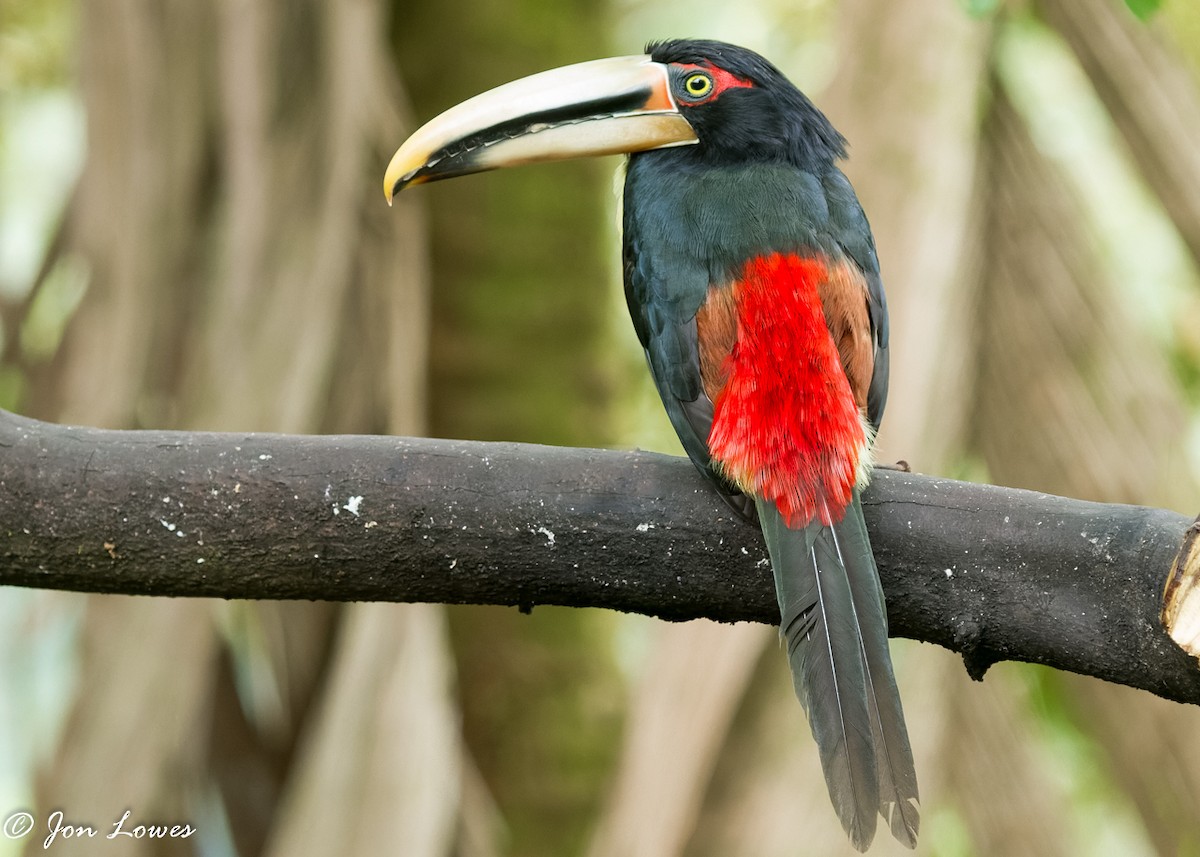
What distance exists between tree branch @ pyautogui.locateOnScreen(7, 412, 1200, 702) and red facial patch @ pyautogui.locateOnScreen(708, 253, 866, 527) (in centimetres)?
8

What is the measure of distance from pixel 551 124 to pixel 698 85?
0.29 metres

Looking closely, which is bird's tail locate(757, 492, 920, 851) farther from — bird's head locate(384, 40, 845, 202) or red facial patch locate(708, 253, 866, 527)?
bird's head locate(384, 40, 845, 202)

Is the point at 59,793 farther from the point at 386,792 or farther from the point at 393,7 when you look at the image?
the point at 393,7

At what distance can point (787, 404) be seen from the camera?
6.06 feet

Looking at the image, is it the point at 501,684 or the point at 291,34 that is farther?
the point at 501,684

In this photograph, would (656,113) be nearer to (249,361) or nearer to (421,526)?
(249,361)

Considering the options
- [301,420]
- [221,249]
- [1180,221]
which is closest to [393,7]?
[221,249]

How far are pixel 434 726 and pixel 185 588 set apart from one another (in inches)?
43.7

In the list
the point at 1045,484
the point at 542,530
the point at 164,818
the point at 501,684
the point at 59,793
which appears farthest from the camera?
the point at 501,684

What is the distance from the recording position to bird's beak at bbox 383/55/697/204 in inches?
85.4

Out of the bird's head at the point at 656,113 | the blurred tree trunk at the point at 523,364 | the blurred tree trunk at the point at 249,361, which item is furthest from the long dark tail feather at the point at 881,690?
the blurred tree trunk at the point at 523,364

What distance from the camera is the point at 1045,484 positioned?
3.02 m

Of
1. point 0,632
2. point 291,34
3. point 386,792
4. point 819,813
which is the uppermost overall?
point 291,34

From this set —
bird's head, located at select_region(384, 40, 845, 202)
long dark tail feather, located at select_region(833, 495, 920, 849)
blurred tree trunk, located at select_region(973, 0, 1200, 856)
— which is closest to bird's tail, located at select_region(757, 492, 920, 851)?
long dark tail feather, located at select_region(833, 495, 920, 849)
